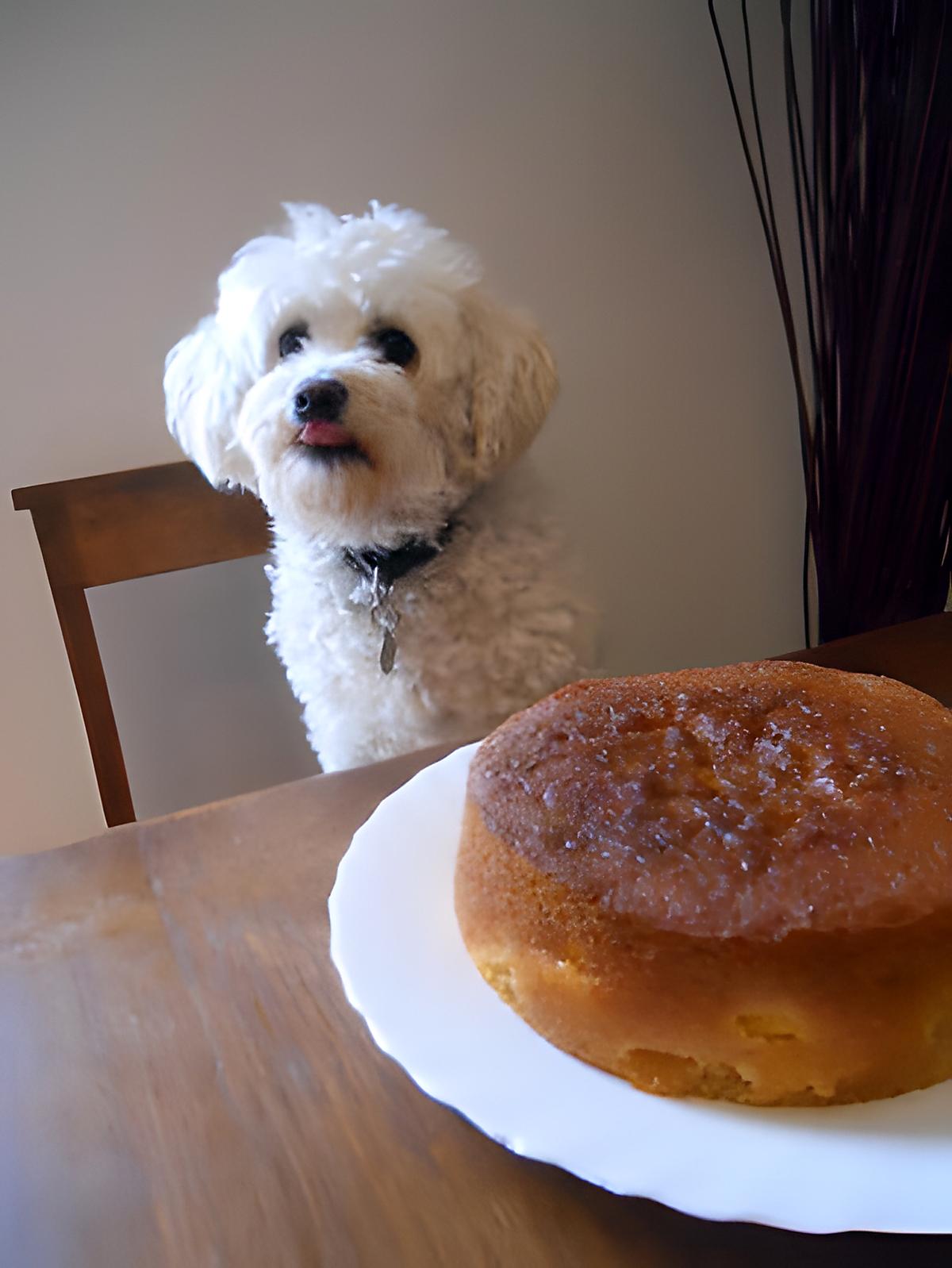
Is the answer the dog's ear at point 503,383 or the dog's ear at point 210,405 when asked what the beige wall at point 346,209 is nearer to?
the dog's ear at point 210,405

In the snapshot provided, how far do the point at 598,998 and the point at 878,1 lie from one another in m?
1.20

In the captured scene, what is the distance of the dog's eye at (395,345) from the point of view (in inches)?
42.3

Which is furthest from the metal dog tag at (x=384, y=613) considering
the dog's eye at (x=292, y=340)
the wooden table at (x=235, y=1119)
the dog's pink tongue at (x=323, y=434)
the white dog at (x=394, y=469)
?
the wooden table at (x=235, y=1119)

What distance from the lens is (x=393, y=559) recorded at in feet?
3.56

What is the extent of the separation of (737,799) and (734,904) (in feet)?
0.20

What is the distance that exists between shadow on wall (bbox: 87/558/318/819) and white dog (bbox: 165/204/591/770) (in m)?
0.39

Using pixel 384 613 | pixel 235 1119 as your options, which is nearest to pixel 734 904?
pixel 235 1119

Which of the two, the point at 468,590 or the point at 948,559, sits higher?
the point at 468,590

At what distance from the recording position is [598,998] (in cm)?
39

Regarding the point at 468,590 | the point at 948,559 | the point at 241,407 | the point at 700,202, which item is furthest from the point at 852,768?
the point at 700,202

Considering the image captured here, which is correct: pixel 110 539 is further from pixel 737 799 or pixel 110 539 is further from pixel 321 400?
pixel 737 799

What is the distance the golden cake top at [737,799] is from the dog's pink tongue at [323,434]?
0.56 meters

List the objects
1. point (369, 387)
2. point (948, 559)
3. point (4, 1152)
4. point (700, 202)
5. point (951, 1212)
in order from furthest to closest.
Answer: point (700, 202)
point (948, 559)
point (369, 387)
point (4, 1152)
point (951, 1212)

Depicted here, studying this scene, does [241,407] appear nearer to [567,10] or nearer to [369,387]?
[369,387]
